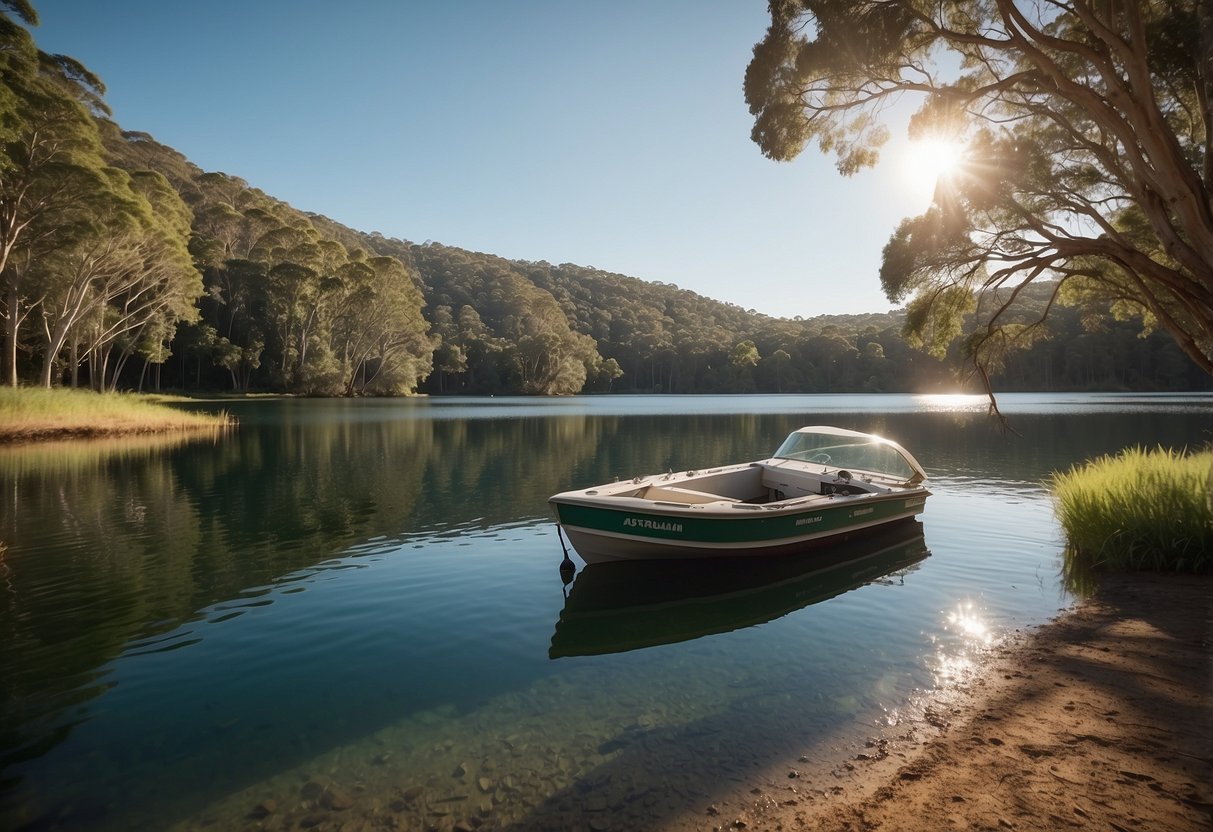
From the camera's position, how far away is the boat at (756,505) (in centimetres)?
888

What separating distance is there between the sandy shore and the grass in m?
31.2

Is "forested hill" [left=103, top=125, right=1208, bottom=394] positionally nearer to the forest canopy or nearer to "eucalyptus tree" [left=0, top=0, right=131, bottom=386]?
the forest canopy

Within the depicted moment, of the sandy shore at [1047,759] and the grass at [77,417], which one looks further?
the grass at [77,417]

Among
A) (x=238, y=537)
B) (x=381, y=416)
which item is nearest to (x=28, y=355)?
(x=381, y=416)

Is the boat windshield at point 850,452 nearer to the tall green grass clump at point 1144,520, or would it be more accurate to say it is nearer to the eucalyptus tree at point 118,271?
the tall green grass clump at point 1144,520

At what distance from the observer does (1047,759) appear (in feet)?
13.8

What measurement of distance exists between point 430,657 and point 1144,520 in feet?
34.8

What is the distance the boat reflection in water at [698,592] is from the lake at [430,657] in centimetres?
5

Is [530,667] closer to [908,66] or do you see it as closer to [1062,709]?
[1062,709]

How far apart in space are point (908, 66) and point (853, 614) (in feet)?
29.9

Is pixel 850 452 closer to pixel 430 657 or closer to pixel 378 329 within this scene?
pixel 430 657

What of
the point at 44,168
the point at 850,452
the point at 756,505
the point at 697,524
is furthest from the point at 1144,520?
the point at 44,168

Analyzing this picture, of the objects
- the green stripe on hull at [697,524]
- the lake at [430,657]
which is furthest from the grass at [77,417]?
the green stripe on hull at [697,524]

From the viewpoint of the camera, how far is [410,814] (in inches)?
153
